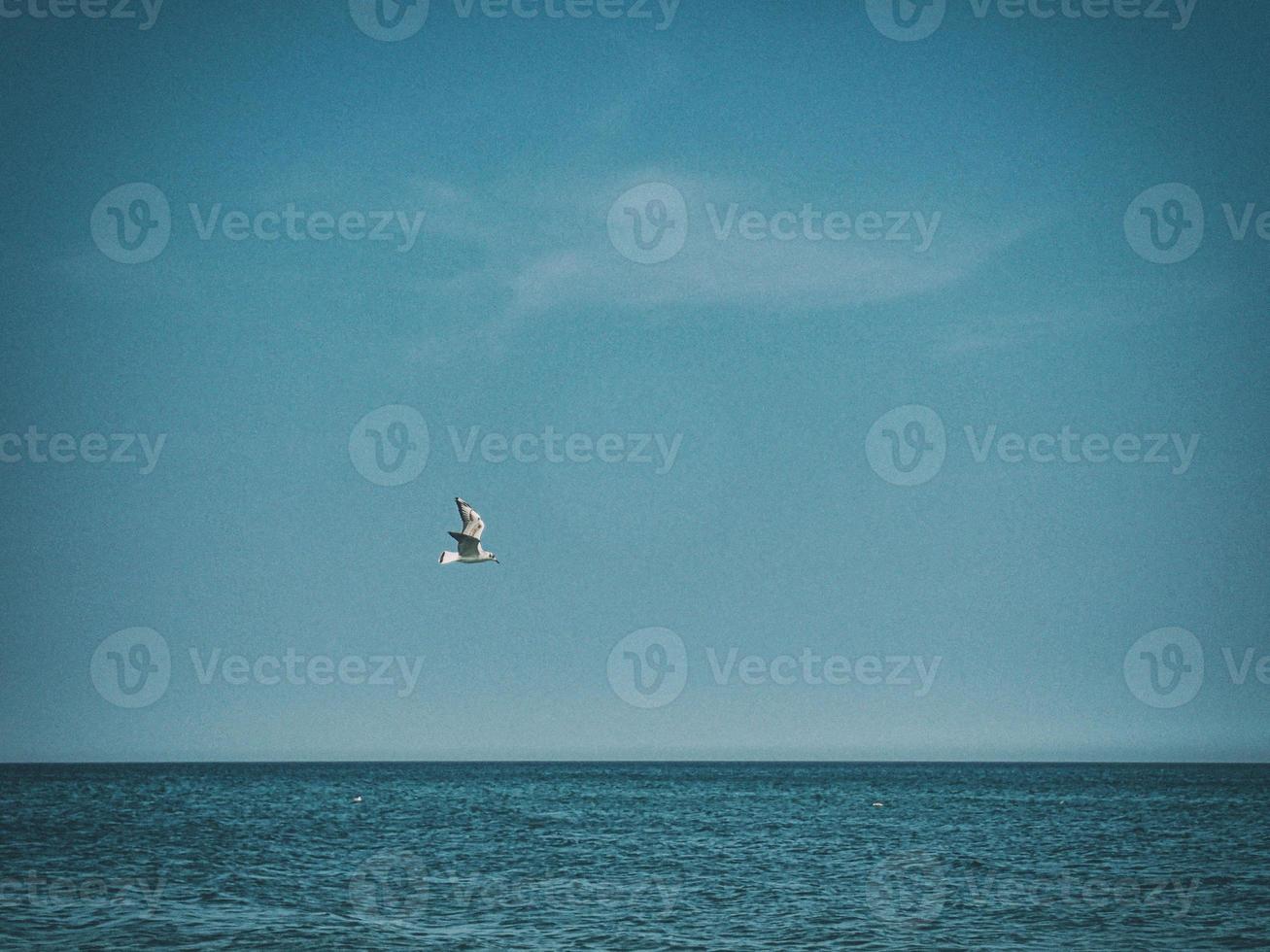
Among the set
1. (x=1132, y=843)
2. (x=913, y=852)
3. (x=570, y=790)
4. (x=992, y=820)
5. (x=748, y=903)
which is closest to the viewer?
(x=748, y=903)

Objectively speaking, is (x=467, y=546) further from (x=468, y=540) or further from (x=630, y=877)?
(x=630, y=877)

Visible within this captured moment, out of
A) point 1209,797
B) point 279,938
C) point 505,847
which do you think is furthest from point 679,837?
point 1209,797

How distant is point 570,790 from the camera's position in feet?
300

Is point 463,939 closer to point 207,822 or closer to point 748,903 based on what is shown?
point 748,903

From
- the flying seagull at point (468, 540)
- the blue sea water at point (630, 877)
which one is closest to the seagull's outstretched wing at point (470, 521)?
the flying seagull at point (468, 540)

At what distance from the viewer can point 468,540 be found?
28.8 m

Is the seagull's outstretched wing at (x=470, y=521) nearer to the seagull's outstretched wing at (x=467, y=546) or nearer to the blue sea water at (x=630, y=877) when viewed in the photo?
the seagull's outstretched wing at (x=467, y=546)

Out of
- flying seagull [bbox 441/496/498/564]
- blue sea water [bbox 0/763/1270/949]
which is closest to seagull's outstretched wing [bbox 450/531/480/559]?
flying seagull [bbox 441/496/498/564]

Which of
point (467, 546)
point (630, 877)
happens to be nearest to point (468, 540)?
point (467, 546)

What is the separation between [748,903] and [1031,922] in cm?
662

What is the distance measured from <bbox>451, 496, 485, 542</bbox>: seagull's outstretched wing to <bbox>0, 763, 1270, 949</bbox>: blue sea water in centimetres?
866

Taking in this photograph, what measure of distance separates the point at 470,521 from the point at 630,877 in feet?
42.2

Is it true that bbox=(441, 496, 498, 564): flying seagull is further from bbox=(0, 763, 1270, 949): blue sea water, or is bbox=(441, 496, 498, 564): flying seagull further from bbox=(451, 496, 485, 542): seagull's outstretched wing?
bbox=(0, 763, 1270, 949): blue sea water

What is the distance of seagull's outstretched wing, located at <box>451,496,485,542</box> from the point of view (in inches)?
1091
